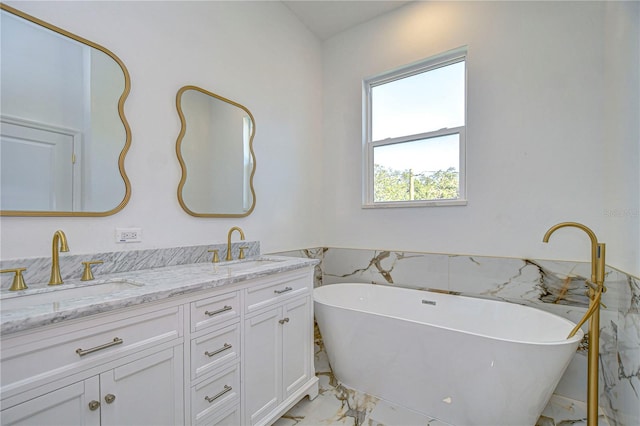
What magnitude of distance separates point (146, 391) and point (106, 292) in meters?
0.52

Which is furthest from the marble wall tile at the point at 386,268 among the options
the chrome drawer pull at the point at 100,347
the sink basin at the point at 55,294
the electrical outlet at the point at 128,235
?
the chrome drawer pull at the point at 100,347

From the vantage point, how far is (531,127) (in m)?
2.07

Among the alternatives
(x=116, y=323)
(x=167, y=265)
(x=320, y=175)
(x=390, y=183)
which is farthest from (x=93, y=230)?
(x=390, y=183)

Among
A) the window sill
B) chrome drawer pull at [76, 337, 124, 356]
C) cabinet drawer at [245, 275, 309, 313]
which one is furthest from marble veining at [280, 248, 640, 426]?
chrome drawer pull at [76, 337, 124, 356]

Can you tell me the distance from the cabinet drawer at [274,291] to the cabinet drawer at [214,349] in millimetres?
145

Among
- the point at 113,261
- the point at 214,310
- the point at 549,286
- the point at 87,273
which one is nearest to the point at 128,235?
the point at 113,261

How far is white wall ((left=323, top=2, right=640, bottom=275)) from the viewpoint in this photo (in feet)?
5.49

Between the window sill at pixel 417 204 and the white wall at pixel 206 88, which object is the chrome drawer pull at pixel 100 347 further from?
the window sill at pixel 417 204

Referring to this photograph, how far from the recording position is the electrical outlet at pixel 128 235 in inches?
58.9

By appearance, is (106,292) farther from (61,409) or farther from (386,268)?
(386,268)

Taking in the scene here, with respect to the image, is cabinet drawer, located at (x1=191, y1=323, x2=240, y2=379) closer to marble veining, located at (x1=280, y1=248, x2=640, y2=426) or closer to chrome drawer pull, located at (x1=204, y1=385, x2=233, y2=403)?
chrome drawer pull, located at (x1=204, y1=385, x2=233, y2=403)

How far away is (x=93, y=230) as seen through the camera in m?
1.41

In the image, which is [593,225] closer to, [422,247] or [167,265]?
[422,247]

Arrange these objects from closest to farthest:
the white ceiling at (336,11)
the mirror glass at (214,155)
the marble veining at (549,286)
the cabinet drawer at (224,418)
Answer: the cabinet drawer at (224,418), the marble veining at (549,286), the mirror glass at (214,155), the white ceiling at (336,11)
